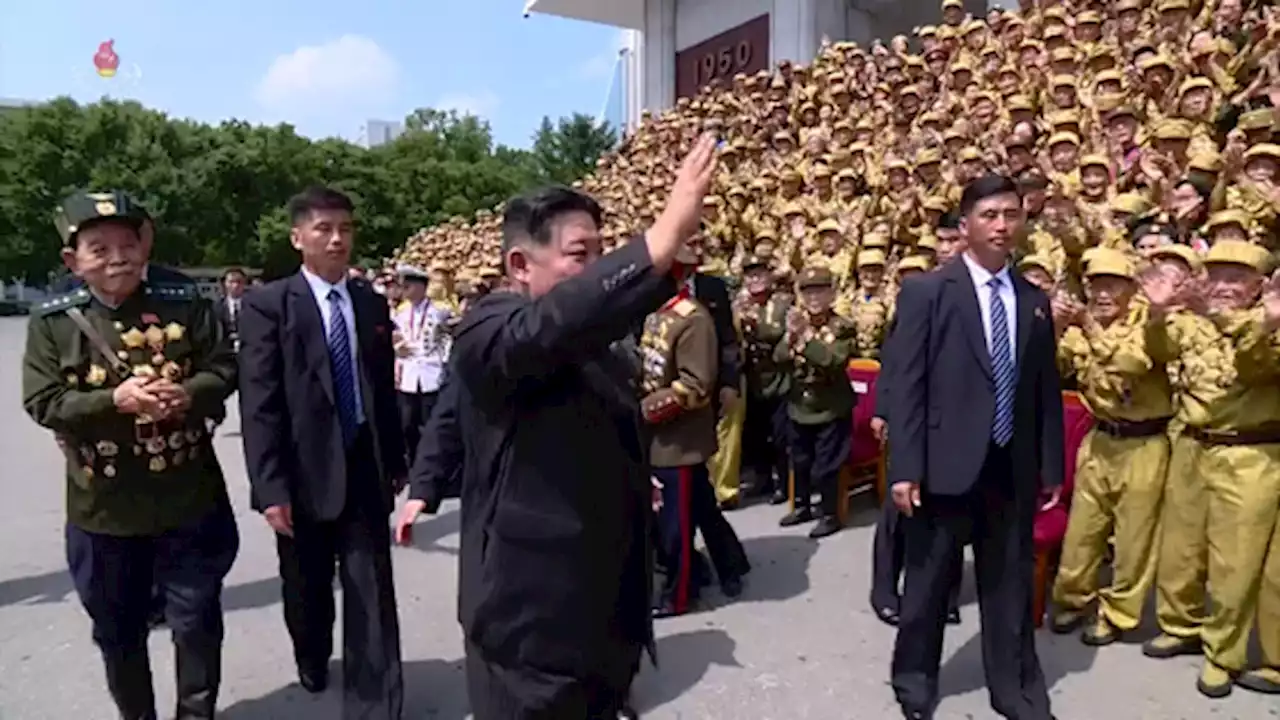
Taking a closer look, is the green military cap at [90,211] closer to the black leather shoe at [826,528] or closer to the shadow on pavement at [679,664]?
the shadow on pavement at [679,664]

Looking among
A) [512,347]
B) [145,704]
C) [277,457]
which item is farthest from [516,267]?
[145,704]

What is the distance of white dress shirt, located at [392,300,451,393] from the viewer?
764 cm

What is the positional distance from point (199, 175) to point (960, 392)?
132ft

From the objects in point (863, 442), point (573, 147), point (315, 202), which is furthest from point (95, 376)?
point (573, 147)

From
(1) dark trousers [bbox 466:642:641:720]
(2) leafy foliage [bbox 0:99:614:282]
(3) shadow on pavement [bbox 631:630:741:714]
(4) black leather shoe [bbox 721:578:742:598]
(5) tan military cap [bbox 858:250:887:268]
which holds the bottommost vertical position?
(3) shadow on pavement [bbox 631:630:741:714]

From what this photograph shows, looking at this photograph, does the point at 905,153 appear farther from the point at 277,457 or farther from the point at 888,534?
the point at 277,457

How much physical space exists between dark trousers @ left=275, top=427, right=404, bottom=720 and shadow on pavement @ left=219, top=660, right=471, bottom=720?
1.10 ft

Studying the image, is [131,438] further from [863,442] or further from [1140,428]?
[863,442]

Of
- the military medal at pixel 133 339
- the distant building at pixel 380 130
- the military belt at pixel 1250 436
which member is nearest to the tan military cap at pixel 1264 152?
the military belt at pixel 1250 436

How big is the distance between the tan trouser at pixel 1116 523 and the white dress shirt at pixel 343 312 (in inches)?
123

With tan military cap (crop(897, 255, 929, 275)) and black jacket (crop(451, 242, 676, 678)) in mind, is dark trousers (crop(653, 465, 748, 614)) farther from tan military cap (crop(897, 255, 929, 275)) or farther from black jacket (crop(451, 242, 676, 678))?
black jacket (crop(451, 242, 676, 678))

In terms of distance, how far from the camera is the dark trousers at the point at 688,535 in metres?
4.71

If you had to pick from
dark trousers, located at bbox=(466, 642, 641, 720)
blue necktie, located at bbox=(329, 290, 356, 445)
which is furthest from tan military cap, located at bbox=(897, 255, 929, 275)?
dark trousers, located at bbox=(466, 642, 641, 720)

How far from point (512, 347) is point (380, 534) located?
2050 millimetres
